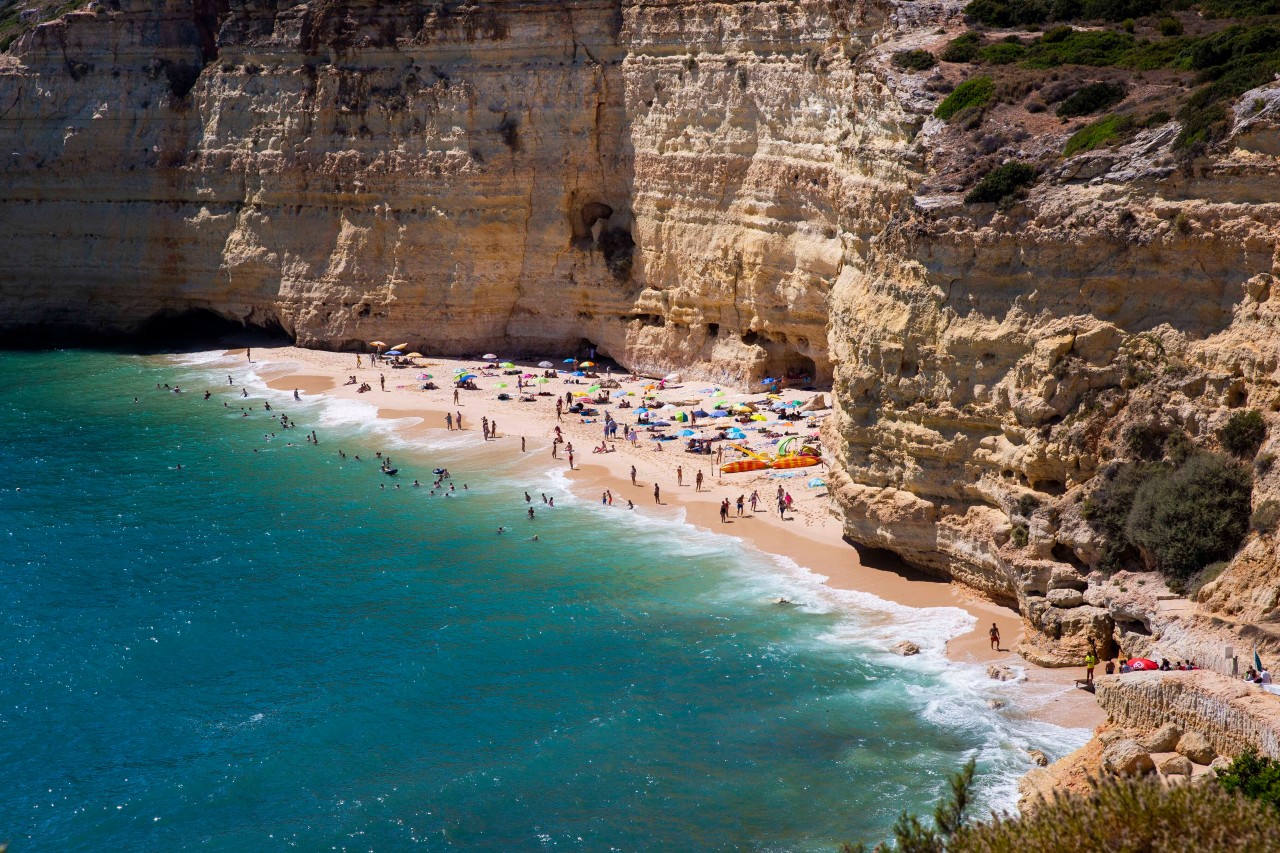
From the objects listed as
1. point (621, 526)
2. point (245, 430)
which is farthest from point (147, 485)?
point (621, 526)

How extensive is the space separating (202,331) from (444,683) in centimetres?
4418

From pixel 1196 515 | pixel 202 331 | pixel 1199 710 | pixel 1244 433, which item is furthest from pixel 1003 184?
pixel 202 331

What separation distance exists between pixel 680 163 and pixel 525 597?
2436cm

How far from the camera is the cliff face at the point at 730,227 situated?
28391 millimetres

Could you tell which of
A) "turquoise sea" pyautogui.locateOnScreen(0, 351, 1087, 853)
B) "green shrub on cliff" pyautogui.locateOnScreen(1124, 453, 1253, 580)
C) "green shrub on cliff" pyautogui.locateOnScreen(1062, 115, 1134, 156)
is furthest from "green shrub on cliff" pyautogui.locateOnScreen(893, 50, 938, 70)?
"green shrub on cliff" pyautogui.locateOnScreen(1124, 453, 1253, 580)

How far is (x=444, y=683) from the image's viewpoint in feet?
101

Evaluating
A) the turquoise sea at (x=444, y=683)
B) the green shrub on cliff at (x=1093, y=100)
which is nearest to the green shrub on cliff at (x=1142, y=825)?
the turquoise sea at (x=444, y=683)

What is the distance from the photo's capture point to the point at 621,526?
133 feet

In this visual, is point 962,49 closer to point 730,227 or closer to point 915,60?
point 915,60

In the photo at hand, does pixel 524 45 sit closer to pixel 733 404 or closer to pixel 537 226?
pixel 537 226

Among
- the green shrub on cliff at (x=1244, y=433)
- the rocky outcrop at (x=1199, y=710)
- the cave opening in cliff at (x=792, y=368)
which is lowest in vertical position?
the rocky outcrop at (x=1199, y=710)

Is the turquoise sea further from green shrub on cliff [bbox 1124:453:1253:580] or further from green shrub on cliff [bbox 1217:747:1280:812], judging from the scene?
green shrub on cliff [bbox 1217:747:1280:812]

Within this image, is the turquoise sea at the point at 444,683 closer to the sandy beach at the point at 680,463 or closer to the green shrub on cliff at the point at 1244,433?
the sandy beach at the point at 680,463

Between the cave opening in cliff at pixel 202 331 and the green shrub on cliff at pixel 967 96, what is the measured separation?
3915cm
